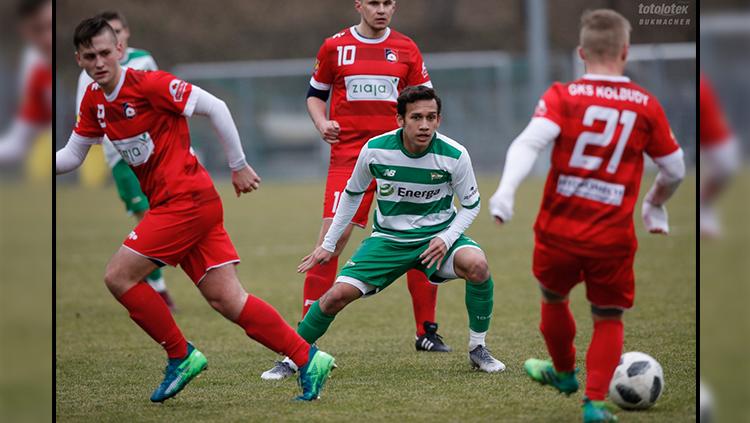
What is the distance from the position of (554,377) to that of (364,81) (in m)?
2.35

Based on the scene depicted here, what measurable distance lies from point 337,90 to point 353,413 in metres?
2.35

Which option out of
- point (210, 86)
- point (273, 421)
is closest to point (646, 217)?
point (273, 421)

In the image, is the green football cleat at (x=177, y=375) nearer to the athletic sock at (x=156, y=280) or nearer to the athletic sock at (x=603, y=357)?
the athletic sock at (x=603, y=357)

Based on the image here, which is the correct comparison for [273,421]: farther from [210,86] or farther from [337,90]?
[210,86]

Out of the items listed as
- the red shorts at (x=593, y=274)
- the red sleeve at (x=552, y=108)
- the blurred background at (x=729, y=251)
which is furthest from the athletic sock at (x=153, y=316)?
the blurred background at (x=729, y=251)

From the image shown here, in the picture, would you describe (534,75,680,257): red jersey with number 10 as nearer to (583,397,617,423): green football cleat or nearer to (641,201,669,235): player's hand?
(641,201,669,235): player's hand

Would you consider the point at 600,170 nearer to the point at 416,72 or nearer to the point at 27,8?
the point at 416,72

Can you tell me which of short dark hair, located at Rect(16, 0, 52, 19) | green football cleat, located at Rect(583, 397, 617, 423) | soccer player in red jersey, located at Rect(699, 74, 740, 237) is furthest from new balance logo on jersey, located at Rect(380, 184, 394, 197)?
short dark hair, located at Rect(16, 0, 52, 19)

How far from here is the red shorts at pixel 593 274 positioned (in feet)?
13.6

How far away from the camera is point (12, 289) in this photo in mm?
1976

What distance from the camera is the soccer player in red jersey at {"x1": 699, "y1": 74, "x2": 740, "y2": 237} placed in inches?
93.5

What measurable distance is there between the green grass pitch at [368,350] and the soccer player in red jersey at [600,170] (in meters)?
0.61

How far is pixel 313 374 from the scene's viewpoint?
481 cm

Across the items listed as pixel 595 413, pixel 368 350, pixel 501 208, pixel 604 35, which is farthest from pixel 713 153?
pixel 368 350
